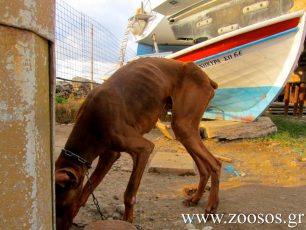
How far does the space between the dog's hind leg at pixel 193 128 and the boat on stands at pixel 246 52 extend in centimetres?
407

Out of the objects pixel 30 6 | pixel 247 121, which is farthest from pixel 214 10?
pixel 30 6

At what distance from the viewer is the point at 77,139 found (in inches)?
117

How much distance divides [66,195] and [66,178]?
15 centimetres

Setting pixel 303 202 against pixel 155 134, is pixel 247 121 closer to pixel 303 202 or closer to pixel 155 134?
pixel 155 134

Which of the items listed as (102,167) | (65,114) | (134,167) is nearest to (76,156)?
(134,167)

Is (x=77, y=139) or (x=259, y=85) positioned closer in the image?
(x=77, y=139)

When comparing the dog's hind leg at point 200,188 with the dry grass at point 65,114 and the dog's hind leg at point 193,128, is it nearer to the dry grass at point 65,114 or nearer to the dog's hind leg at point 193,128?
the dog's hind leg at point 193,128

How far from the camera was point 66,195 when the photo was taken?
101 inches

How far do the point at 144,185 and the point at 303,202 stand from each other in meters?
1.80

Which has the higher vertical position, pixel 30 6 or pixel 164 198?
pixel 30 6

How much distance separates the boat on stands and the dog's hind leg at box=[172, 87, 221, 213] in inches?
160
